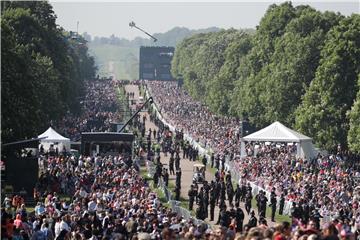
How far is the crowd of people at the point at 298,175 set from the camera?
170 feet

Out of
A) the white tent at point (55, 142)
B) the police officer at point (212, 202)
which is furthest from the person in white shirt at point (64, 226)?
the white tent at point (55, 142)

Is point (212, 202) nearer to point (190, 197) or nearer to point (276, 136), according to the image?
point (190, 197)

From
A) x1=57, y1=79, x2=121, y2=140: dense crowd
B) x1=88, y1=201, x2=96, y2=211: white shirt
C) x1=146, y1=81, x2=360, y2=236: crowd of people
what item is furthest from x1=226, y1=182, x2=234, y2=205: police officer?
x1=57, y1=79, x2=121, y2=140: dense crowd

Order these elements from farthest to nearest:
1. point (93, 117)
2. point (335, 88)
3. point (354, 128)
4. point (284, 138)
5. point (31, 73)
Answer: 1. point (93, 117)
2. point (335, 88)
3. point (354, 128)
4. point (31, 73)
5. point (284, 138)

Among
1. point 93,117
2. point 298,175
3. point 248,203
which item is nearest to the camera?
point 248,203

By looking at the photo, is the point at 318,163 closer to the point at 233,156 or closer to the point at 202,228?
the point at 233,156

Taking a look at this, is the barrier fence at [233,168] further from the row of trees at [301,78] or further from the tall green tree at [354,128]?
the tall green tree at [354,128]

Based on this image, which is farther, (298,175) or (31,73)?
(31,73)

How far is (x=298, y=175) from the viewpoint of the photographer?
67312 millimetres

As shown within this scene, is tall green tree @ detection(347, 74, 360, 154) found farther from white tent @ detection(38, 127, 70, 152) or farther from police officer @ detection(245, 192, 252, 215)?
police officer @ detection(245, 192, 252, 215)

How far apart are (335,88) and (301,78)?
12591 mm

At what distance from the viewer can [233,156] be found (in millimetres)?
84125


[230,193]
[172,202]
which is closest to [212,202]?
[172,202]

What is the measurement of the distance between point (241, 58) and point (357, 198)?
83.4 metres
